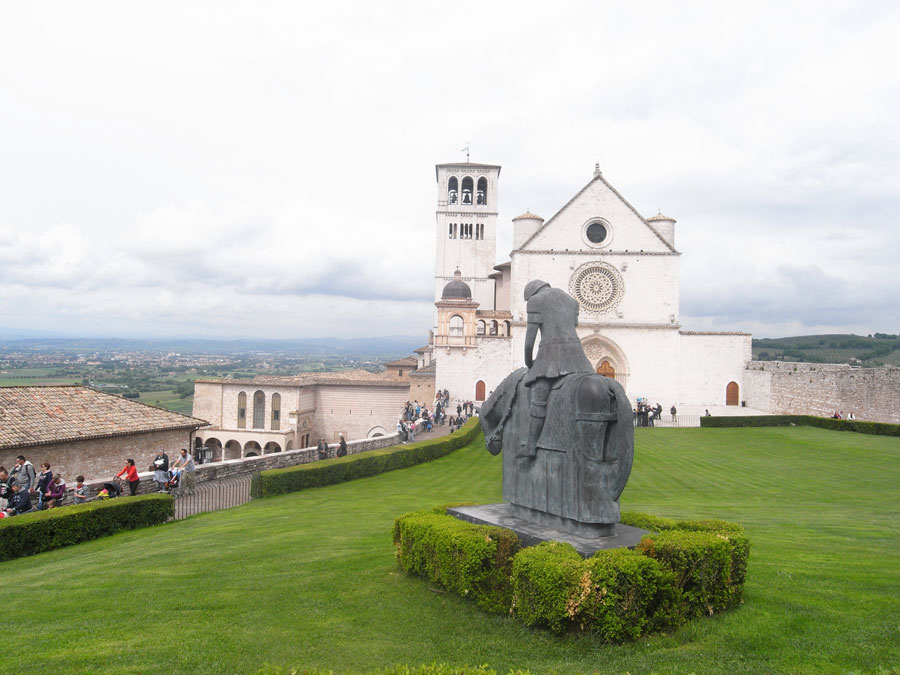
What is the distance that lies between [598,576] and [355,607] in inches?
110

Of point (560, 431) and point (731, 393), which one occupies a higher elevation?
point (560, 431)

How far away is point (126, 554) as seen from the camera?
9.77 metres

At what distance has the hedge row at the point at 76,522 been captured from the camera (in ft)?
35.9

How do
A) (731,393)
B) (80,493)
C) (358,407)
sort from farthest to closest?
(358,407) < (731,393) < (80,493)

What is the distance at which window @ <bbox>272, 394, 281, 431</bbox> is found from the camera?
127ft

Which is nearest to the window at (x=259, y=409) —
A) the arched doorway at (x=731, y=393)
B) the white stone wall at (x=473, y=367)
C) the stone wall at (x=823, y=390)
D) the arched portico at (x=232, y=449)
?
the arched portico at (x=232, y=449)

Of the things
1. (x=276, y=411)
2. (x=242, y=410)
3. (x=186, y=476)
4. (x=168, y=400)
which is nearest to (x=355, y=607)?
(x=186, y=476)

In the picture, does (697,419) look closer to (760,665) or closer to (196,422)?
(196,422)

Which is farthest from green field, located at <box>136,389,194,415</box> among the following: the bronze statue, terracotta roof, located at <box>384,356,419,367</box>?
the bronze statue

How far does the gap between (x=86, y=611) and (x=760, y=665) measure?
22.8 feet

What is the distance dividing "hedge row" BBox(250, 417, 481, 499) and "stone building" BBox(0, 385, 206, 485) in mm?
6405

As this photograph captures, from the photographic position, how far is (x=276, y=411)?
3888 cm

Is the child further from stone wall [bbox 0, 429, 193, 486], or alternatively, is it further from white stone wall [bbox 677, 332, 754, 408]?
white stone wall [bbox 677, 332, 754, 408]

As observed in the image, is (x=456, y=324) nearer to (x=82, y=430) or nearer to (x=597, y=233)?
(x=597, y=233)
